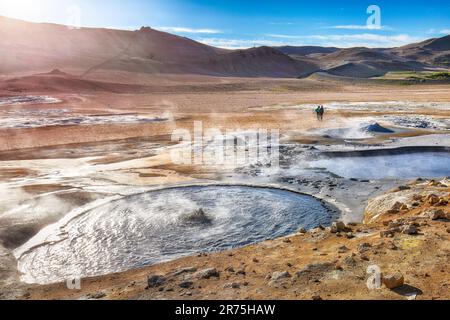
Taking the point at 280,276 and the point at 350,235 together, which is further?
the point at 350,235

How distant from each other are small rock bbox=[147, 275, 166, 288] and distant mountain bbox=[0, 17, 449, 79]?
66.2 meters

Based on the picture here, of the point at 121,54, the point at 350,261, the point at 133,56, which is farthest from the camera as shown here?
the point at 121,54

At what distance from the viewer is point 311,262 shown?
6734 mm

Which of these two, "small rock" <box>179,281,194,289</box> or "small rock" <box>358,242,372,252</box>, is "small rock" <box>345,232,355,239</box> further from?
"small rock" <box>179,281,194,289</box>

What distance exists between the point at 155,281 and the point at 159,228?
3217 mm

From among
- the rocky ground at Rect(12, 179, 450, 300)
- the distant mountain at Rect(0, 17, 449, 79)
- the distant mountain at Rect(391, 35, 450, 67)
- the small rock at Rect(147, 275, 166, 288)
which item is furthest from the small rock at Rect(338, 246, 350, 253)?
the distant mountain at Rect(391, 35, 450, 67)

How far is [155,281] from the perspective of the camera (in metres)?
6.35

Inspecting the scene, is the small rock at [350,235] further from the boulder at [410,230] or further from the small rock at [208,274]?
the small rock at [208,274]

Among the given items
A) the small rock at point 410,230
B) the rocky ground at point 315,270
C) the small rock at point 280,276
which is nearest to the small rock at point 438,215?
the rocky ground at point 315,270

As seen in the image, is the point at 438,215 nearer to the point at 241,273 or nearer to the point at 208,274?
the point at 241,273

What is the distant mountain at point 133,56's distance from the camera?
76.8 meters

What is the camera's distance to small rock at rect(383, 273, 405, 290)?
557 centimetres

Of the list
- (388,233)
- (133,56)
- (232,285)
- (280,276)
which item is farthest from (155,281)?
(133,56)
